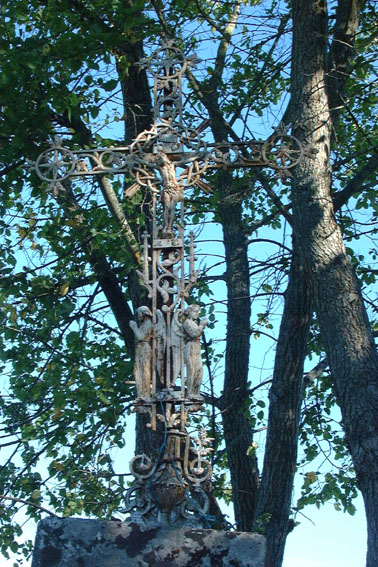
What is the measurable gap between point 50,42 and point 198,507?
5024mm

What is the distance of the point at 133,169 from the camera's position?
527 centimetres

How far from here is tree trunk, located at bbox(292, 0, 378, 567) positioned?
5836 mm

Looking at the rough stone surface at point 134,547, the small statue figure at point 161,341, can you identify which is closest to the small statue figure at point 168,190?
the small statue figure at point 161,341

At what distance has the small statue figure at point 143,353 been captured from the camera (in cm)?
452

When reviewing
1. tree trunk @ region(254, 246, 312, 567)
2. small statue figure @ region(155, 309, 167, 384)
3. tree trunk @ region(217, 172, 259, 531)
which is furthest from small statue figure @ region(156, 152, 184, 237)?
tree trunk @ region(217, 172, 259, 531)

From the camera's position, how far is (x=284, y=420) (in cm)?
755

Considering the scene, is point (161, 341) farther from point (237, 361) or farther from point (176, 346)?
point (237, 361)

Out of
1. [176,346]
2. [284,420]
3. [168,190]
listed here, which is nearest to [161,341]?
[176,346]

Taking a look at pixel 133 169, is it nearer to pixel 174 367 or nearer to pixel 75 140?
pixel 174 367

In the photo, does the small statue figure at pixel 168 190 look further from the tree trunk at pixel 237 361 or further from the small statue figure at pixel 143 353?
the tree trunk at pixel 237 361

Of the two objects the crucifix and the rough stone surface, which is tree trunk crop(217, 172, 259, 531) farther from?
the rough stone surface

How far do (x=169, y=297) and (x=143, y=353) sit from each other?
350mm

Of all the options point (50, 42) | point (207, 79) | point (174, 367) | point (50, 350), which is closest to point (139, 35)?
point (50, 42)

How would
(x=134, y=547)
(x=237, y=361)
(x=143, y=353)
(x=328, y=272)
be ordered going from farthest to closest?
(x=237, y=361) < (x=328, y=272) < (x=143, y=353) < (x=134, y=547)
